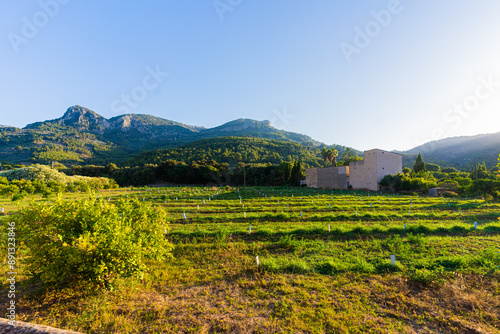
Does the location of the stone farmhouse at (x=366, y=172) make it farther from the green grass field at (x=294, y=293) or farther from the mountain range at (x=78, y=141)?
the mountain range at (x=78, y=141)

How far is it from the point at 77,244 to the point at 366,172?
53419mm

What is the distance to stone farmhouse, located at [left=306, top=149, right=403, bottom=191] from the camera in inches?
1751

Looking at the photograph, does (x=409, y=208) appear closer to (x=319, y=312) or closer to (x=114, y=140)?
(x=319, y=312)

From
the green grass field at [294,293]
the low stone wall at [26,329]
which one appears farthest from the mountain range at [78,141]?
the low stone wall at [26,329]

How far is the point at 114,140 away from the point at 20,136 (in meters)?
54.3

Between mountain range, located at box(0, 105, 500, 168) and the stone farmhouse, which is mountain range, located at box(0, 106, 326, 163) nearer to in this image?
mountain range, located at box(0, 105, 500, 168)

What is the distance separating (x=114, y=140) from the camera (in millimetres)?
166750

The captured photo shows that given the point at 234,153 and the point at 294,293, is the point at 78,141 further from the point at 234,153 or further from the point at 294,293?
the point at 294,293

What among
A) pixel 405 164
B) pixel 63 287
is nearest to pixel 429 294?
pixel 63 287

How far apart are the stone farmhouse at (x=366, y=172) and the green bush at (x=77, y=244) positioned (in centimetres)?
5089

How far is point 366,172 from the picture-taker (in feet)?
152

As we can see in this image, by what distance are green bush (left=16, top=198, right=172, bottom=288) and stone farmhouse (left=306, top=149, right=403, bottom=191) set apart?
167ft

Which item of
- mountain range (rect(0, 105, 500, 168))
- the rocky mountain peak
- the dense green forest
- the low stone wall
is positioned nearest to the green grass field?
the low stone wall

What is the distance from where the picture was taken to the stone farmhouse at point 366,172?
44.5m
